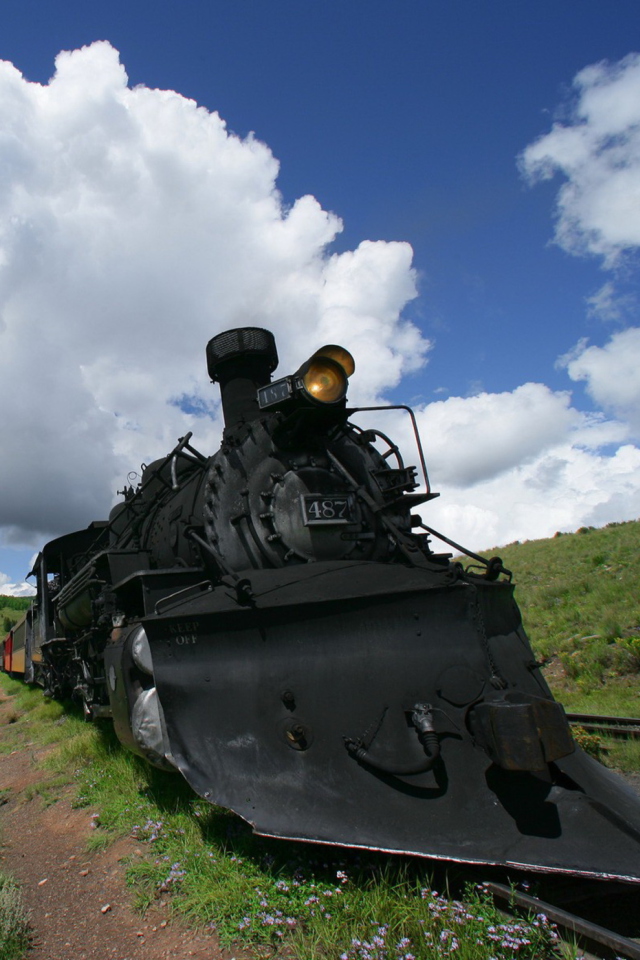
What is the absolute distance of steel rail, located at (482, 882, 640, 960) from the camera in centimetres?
214

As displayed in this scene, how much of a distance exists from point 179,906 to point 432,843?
131 cm

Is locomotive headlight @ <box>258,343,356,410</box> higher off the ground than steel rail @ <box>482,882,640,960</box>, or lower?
higher

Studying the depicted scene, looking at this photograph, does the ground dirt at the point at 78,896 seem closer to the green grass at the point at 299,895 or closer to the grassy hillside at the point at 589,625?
the green grass at the point at 299,895

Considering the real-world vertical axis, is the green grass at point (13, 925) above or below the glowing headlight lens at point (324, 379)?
below

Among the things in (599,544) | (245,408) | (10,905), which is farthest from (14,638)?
(599,544)

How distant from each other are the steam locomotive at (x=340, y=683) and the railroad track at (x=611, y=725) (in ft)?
8.91

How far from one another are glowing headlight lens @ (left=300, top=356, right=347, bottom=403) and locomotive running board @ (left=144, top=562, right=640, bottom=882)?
1.29 meters

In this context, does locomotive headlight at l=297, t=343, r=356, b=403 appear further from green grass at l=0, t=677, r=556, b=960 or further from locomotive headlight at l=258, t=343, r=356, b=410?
green grass at l=0, t=677, r=556, b=960

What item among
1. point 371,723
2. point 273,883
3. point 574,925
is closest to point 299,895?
point 273,883

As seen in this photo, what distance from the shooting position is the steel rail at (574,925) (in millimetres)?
2141

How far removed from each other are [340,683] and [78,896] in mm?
1928

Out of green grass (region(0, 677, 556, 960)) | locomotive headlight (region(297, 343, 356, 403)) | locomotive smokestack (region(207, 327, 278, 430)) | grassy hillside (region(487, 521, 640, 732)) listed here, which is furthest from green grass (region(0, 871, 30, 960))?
grassy hillside (region(487, 521, 640, 732))

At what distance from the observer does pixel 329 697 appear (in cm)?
312

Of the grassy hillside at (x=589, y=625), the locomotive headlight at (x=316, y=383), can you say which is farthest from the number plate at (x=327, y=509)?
the grassy hillside at (x=589, y=625)
